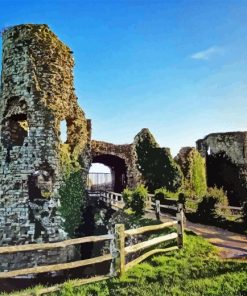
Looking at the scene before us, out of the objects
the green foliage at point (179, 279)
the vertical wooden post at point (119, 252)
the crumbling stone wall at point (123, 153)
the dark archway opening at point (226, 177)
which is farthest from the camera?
the dark archway opening at point (226, 177)

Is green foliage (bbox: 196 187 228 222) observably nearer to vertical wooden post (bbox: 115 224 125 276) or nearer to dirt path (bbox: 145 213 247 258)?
dirt path (bbox: 145 213 247 258)

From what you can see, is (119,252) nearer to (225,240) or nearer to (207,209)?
(225,240)

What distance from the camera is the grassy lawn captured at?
23.2 ft

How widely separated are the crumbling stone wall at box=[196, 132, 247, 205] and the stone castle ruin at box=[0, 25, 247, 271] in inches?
745

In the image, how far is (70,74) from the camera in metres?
21.0

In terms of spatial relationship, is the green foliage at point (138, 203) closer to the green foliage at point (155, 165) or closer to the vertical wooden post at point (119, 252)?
the green foliage at point (155, 165)

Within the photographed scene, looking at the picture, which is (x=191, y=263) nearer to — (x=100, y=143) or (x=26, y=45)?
(x=26, y=45)

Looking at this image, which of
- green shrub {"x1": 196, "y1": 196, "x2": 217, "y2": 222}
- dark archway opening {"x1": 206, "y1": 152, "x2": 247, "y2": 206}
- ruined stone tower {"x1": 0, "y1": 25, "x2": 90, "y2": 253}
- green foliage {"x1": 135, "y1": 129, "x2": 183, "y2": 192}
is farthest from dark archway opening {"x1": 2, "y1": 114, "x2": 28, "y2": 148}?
dark archway opening {"x1": 206, "y1": 152, "x2": 247, "y2": 206}

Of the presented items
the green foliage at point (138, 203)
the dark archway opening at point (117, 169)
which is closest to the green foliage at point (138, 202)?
the green foliage at point (138, 203)

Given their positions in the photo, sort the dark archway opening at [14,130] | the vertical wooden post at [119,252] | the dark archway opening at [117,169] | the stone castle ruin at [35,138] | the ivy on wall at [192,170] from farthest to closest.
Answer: the dark archway opening at [117,169]
the ivy on wall at [192,170]
the dark archway opening at [14,130]
the stone castle ruin at [35,138]
the vertical wooden post at [119,252]

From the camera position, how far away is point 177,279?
7.93m

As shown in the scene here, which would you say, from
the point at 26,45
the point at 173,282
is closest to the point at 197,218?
the point at 173,282

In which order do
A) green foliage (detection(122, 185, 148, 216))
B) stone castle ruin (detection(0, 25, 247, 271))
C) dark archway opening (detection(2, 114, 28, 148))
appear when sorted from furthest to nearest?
dark archway opening (detection(2, 114, 28, 148)) → stone castle ruin (detection(0, 25, 247, 271)) → green foliage (detection(122, 185, 148, 216))

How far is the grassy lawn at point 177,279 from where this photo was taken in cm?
706
